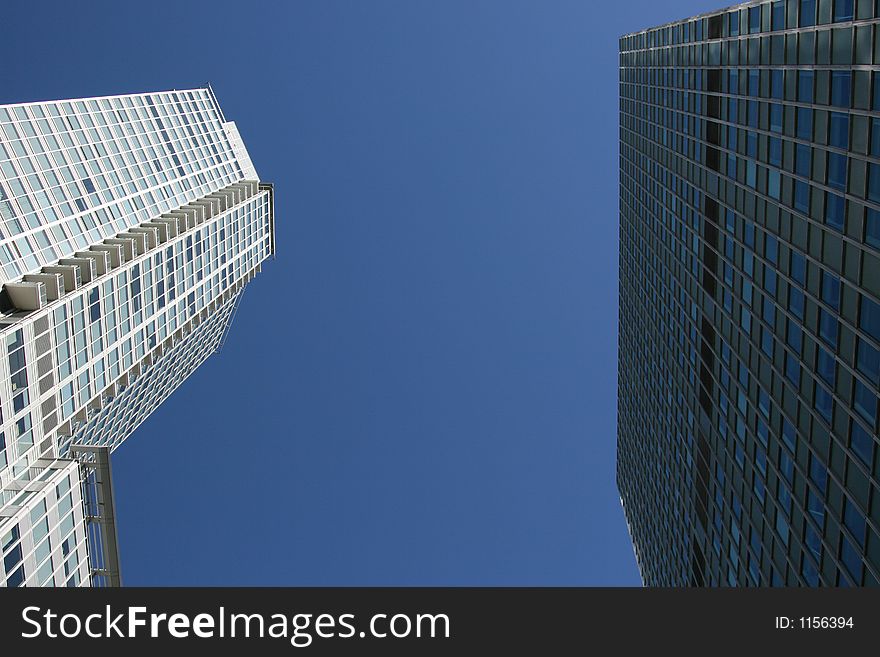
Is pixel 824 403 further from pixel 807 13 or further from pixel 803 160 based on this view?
pixel 807 13

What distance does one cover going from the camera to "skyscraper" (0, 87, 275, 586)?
1556 inches

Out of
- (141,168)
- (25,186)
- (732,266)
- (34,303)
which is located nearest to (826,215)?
(732,266)

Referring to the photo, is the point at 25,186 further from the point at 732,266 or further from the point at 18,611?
the point at 732,266

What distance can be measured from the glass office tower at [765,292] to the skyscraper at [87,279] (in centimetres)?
3798

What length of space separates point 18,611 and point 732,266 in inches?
1510

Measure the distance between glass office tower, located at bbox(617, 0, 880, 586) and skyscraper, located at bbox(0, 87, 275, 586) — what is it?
37979mm

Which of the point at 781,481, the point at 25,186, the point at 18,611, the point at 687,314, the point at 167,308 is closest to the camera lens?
the point at 18,611

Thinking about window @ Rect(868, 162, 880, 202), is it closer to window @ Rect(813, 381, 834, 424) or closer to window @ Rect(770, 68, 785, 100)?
window @ Rect(813, 381, 834, 424)

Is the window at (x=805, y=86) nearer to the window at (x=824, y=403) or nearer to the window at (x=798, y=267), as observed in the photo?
the window at (x=798, y=267)

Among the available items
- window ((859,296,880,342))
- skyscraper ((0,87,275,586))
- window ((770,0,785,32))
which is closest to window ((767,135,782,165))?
window ((770,0,785,32))

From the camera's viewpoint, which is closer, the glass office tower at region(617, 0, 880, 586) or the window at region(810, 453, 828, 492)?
the glass office tower at region(617, 0, 880, 586)

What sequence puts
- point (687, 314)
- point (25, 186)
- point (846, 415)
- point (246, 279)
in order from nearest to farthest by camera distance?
point (846, 415), point (25, 186), point (687, 314), point (246, 279)

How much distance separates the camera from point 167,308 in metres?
59.5

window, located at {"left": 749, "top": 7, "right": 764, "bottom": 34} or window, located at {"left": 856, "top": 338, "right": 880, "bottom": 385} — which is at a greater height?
window, located at {"left": 749, "top": 7, "right": 764, "bottom": 34}
